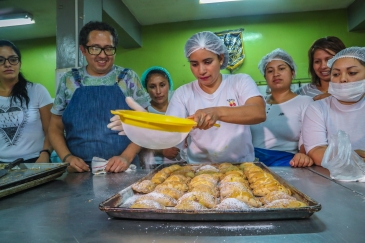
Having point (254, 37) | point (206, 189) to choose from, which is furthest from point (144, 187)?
point (254, 37)

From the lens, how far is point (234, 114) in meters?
1.45

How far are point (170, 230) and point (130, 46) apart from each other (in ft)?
17.0

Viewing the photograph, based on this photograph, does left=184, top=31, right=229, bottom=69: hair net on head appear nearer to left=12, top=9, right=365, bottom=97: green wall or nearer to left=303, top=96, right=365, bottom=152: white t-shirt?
left=303, top=96, right=365, bottom=152: white t-shirt

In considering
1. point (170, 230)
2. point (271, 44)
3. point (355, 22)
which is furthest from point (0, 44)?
point (355, 22)

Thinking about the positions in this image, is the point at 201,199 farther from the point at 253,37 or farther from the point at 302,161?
the point at 253,37

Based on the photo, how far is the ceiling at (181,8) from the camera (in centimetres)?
452

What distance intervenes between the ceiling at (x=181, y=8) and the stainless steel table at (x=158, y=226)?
13.5 ft

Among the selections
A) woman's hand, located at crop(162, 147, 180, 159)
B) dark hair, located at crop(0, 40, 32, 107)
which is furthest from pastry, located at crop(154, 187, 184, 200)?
dark hair, located at crop(0, 40, 32, 107)

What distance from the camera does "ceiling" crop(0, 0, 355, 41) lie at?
4.52m

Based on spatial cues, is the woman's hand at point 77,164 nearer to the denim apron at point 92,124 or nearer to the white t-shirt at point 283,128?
the denim apron at point 92,124

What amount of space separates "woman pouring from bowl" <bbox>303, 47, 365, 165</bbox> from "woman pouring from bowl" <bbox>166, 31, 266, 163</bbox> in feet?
1.37

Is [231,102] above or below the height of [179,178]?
above

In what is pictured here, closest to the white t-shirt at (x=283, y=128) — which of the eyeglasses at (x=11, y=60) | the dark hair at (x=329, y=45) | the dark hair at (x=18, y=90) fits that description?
the dark hair at (x=329, y=45)

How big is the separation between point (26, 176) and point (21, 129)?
3.14 feet
